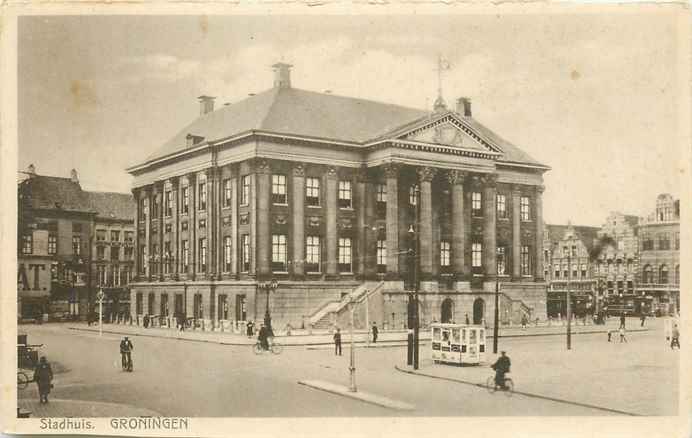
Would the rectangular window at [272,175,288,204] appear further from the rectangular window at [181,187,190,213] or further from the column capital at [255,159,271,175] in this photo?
the rectangular window at [181,187,190,213]

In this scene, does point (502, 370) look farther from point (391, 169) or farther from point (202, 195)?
point (391, 169)

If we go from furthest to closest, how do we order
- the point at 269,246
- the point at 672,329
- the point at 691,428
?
the point at 269,246 → the point at 672,329 → the point at 691,428

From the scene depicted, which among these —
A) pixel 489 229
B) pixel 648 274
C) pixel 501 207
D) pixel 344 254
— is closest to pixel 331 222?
pixel 344 254

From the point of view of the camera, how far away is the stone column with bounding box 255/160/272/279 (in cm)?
3080

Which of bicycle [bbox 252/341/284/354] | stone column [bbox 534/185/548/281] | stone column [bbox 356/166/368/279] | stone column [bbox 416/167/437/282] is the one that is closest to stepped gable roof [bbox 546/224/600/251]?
stone column [bbox 534/185/548/281]

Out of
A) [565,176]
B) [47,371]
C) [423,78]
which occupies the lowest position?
[47,371]

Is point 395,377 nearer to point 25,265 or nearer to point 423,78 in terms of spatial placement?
point 423,78

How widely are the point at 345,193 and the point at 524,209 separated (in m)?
7.78

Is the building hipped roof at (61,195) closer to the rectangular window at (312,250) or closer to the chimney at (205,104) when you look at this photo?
the chimney at (205,104)

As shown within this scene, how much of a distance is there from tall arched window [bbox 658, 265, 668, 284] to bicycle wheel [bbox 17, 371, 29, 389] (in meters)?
15.1

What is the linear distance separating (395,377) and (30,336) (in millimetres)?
8553

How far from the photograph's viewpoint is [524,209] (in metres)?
29.8

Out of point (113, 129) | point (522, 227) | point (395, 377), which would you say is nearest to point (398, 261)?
point (522, 227)

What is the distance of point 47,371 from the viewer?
1934cm
